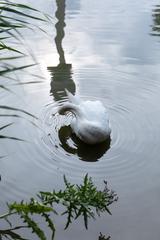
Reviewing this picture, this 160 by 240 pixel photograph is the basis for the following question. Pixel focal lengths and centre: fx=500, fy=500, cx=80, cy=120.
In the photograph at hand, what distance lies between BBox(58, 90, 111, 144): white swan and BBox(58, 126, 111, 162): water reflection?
6 cm

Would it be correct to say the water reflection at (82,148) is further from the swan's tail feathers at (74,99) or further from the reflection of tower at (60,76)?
the reflection of tower at (60,76)

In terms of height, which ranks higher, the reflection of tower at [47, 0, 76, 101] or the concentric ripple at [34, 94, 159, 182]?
the reflection of tower at [47, 0, 76, 101]

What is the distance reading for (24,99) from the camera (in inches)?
190

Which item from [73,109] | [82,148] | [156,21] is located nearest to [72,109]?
[73,109]

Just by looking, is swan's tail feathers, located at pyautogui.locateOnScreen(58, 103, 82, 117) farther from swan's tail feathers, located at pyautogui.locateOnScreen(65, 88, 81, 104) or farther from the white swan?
swan's tail feathers, located at pyautogui.locateOnScreen(65, 88, 81, 104)

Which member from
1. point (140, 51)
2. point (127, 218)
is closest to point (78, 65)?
point (140, 51)

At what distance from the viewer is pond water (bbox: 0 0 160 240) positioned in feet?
11.3

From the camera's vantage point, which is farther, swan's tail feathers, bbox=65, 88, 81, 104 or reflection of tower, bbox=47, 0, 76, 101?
reflection of tower, bbox=47, 0, 76, 101

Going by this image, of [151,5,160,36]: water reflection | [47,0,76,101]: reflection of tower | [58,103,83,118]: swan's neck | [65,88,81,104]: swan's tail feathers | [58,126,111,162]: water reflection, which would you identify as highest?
[151,5,160,36]: water reflection

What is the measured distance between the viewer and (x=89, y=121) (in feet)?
13.5

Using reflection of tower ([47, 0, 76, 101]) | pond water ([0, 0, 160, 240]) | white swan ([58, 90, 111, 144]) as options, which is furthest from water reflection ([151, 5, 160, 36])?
white swan ([58, 90, 111, 144])

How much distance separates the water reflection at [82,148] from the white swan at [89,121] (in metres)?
0.06

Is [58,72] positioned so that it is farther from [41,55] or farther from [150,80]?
[150,80]

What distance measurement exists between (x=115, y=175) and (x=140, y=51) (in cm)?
260
